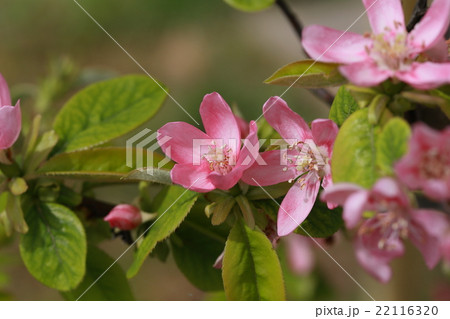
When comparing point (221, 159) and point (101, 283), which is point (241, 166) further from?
point (101, 283)

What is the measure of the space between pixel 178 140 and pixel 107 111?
22cm

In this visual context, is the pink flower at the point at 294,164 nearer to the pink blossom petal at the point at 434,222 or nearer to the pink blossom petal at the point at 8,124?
the pink blossom petal at the point at 434,222

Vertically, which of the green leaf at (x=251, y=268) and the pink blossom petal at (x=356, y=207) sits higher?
the pink blossom petal at (x=356, y=207)

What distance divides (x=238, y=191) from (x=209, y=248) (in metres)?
0.19

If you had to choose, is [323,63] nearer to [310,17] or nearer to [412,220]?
[412,220]

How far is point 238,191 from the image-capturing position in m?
0.70

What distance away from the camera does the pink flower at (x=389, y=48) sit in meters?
0.54

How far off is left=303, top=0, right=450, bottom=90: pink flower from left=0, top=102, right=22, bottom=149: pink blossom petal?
0.36 metres

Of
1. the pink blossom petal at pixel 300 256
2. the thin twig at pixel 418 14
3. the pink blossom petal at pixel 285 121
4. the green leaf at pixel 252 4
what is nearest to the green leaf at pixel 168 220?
the pink blossom petal at pixel 285 121

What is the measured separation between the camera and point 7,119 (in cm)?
67

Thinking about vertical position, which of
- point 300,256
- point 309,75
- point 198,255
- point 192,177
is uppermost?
point 309,75

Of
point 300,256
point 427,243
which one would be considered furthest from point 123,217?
A: point 300,256

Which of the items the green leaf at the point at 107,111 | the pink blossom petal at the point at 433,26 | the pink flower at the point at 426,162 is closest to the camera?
the pink flower at the point at 426,162

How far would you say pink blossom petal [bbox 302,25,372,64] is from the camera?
59 centimetres
